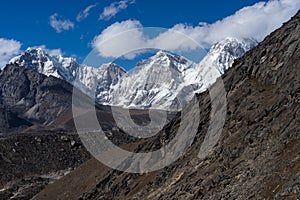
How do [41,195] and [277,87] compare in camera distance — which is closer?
[277,87]

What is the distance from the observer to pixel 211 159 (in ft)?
196

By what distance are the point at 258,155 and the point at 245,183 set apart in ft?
16.2

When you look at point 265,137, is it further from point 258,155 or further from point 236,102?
point 236,102

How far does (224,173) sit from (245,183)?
6.22 m

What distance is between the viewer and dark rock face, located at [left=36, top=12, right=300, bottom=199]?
150ft

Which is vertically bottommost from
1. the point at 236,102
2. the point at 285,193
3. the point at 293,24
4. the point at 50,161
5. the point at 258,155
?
the point at 285,193

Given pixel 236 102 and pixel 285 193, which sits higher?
pixel 236 102

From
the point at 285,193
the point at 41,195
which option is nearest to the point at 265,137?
the point at 285,193

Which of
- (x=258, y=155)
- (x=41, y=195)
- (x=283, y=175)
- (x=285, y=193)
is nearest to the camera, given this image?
(x=285, y=193)

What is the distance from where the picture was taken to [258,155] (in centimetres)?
5100

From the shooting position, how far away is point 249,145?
54.9 meters

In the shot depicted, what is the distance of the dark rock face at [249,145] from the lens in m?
45.8

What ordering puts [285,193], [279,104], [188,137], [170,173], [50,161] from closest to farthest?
[285,193], [279,104], [170,173], [188,137], [50,161]

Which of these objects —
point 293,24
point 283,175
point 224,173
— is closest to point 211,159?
point 224,173
